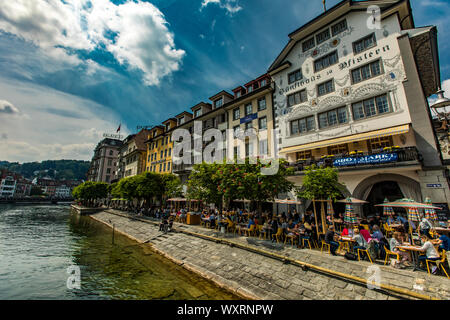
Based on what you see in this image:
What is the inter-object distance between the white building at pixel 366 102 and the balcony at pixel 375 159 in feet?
0.17

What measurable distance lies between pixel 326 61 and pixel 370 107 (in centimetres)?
693

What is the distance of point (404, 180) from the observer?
1488cm

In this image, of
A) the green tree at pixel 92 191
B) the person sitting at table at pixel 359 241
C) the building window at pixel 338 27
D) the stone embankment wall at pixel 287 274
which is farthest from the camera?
the green tree at pixel 92 191

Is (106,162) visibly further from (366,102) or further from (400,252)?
(400,252)

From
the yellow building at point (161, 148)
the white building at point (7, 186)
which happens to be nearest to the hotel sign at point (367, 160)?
the yellow building at point (161, 148)

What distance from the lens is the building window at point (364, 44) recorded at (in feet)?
57.7

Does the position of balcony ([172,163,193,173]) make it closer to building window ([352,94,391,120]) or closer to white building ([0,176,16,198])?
building window ([352,94,391,120])

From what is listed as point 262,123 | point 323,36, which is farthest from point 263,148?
point 323,36

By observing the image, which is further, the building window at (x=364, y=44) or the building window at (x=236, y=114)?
the building window at (x=236, y=114)

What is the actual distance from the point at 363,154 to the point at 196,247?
15.0 meters

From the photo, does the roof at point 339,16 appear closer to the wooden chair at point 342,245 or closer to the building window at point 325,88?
the building window at point 325,88

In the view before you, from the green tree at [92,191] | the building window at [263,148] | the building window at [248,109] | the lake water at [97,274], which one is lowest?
the lake water at [97,274]

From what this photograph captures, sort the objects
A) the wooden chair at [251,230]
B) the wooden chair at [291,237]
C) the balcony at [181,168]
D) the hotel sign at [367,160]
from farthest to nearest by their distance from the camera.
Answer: the balcony at [181,168]
the wooden chair at [251,230]
the hotel sign at [367,160]
the wooden chair at [291,237]

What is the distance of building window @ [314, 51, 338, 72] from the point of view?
19.9 m
